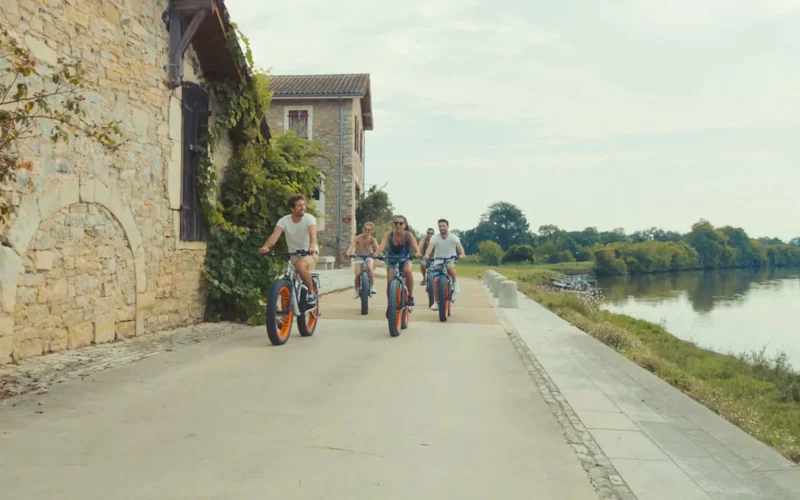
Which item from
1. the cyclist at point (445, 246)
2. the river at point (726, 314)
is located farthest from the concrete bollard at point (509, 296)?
the river at point (726, 314)

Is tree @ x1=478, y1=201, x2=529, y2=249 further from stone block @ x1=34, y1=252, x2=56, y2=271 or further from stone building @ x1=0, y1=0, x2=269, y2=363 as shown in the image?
stone block @ x1=34, y1=252, x2=56, y2=271

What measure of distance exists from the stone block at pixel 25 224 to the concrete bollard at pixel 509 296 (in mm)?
11172

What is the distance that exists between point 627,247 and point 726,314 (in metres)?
58.1

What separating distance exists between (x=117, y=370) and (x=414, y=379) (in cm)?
280

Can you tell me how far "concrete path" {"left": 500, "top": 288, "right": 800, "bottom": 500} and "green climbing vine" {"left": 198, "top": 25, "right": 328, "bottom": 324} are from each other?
16.4 ft

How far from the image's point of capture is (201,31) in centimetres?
1019

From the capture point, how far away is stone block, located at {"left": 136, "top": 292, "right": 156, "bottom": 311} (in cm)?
876

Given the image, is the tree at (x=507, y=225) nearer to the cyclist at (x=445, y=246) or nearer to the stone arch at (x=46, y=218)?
the cyclist at (x=445, y=246)

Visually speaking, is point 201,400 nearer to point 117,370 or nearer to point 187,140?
point 117,370

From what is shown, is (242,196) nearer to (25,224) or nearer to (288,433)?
(25,224)

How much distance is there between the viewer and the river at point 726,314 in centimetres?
2234

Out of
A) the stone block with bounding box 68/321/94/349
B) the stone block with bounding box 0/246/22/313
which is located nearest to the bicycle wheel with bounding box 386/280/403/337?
the stone block with bounding box 68/321/94/349

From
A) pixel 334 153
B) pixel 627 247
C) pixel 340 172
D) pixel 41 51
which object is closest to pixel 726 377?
pixel 41 51

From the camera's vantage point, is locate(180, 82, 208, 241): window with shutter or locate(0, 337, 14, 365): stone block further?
locate(180, 82, 208, 241): window with shutter
